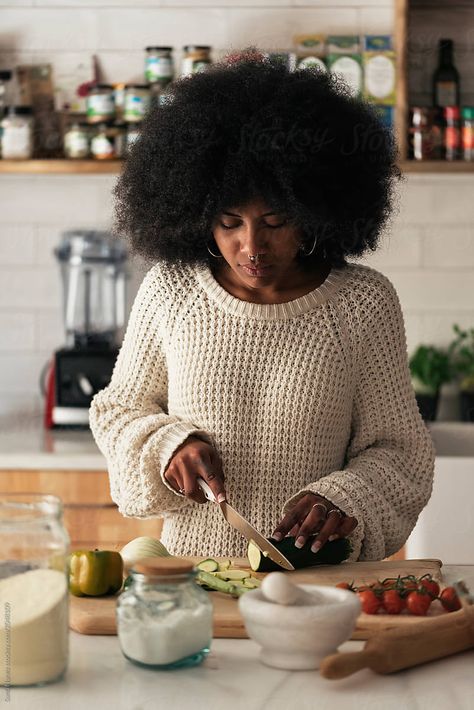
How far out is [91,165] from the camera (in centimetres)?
327

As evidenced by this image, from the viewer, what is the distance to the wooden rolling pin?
3.50ft

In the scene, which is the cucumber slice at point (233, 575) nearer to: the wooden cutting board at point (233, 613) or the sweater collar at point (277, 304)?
the wooden cutting board at point (233, 613)

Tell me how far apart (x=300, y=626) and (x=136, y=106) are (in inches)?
97.4

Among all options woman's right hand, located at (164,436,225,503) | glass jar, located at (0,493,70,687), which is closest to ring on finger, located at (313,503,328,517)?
woman's right hand, located at (164,436,225,503)

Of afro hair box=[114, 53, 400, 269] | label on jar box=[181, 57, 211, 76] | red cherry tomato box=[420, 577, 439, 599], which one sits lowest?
red cherry tomato box=[420, 577, 439, 599]

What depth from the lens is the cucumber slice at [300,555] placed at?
1.47m

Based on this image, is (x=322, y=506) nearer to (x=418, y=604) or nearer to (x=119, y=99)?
(x=418, y=604)

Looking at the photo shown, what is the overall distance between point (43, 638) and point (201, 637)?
0.52 ft

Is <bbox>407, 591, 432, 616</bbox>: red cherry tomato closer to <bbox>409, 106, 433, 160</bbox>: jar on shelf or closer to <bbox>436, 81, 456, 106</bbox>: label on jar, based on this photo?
<bbox>409, 106, 433, 160</bbox>: jar on shelf

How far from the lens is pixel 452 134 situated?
3.20m

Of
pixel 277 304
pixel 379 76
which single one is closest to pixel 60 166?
pixel 379 76

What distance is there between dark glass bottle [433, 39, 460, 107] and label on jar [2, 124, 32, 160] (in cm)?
124

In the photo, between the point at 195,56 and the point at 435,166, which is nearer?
the point at 435,166

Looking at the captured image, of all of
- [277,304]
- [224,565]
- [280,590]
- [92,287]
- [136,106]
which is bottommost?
[224,565]
